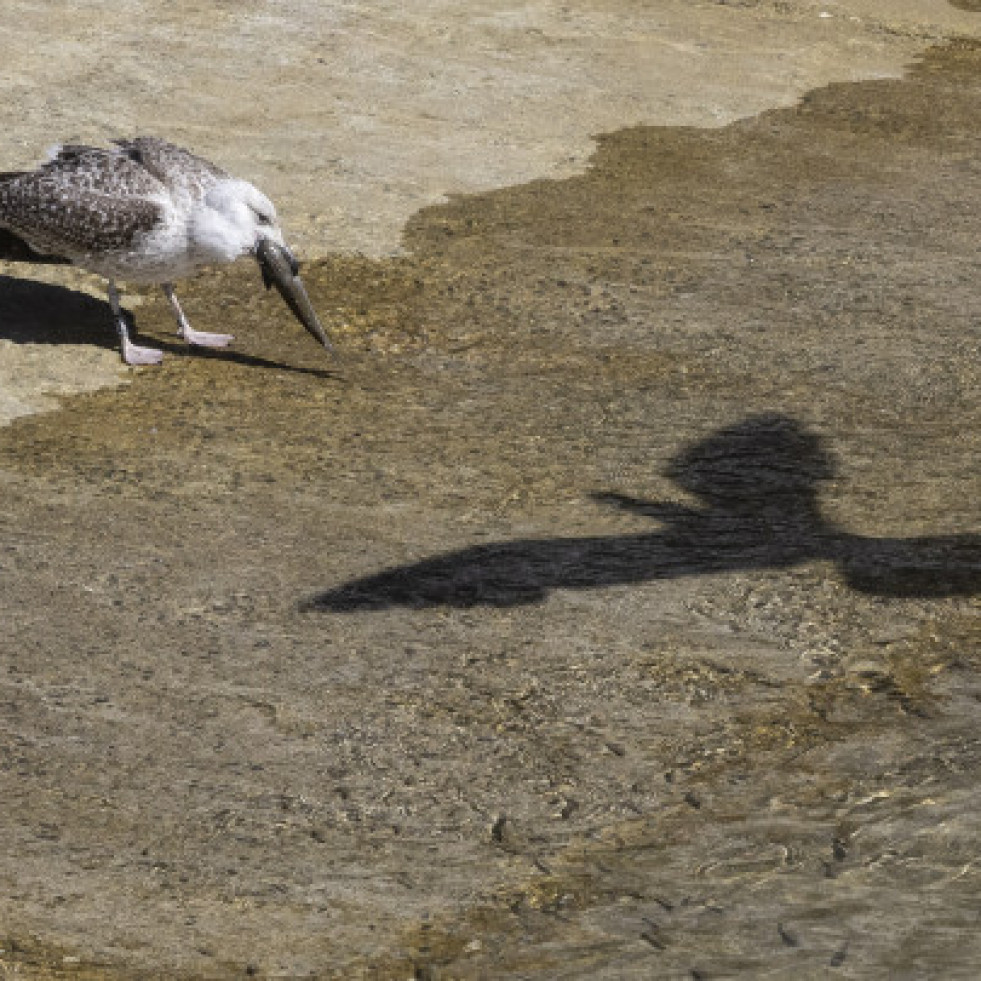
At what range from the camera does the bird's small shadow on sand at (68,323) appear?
372 inches

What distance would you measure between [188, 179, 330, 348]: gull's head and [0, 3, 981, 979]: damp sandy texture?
370mm

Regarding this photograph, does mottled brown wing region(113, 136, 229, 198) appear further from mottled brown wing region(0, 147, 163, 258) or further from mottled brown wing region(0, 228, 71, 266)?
mottled brown wing region(0, 228, 71, 266)

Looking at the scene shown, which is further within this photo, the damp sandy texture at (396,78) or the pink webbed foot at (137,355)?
the damp sandy texture at (396,78)

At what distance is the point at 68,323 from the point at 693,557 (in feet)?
13.3

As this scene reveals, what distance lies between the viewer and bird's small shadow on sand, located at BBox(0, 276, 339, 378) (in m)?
9.45

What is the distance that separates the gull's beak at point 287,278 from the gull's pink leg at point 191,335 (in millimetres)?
402

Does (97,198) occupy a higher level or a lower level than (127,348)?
higher

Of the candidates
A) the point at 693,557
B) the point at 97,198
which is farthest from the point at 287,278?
the point at 693,557

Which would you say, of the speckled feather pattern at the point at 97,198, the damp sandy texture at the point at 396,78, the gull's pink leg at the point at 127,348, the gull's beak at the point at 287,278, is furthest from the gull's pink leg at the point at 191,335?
the damp sandy texture at the point at 396,78

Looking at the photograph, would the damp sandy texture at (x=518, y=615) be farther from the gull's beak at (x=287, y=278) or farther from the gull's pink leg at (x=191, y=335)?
the gull's beak at (x=287, y=278)

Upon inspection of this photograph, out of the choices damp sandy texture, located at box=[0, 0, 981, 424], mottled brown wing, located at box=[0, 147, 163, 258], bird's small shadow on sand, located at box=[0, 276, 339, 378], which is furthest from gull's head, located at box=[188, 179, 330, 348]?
damp sandy texture, located at box=[0, 0, 981, 424]

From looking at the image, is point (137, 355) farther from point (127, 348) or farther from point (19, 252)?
point (19, 252)

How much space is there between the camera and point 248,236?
9.06m

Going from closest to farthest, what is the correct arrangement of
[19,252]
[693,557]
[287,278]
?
[693,557]
[287,278]
[19,252]
